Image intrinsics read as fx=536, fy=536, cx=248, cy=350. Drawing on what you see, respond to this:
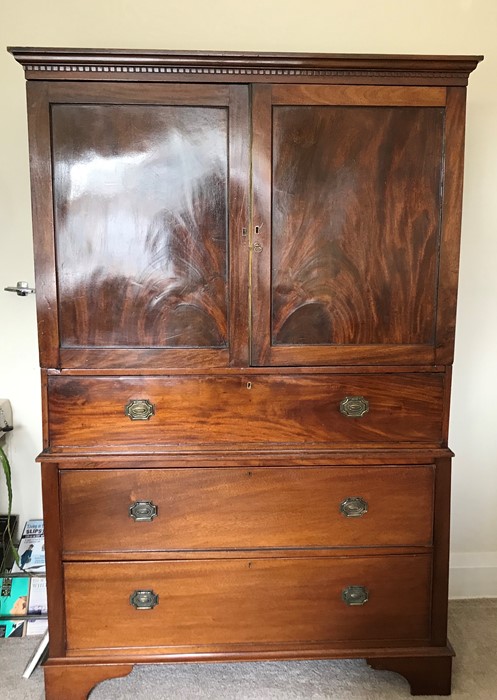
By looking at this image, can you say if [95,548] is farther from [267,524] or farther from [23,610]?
[23,610]

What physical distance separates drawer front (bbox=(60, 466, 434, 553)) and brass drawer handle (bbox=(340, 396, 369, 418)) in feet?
0.57

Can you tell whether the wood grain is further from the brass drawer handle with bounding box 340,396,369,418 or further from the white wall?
the brass drawer handle with bounding box 340,396,369,418

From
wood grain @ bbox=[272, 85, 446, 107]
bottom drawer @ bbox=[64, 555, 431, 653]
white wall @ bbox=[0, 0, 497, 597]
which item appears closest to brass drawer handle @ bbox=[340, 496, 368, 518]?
bottom drawer @ bbox=[64, 555, 431, 653]

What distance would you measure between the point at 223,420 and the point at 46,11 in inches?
64.9

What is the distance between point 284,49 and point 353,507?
1679mm

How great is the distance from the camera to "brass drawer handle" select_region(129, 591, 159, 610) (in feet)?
5.41

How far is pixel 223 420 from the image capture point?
1.61 meters

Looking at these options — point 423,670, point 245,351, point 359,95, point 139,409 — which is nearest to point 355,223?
point 359,95

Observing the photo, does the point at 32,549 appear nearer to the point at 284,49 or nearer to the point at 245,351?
the point at 245,351

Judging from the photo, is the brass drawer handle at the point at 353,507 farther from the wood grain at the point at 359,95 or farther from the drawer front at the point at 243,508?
the wood grain at the point at 359,95

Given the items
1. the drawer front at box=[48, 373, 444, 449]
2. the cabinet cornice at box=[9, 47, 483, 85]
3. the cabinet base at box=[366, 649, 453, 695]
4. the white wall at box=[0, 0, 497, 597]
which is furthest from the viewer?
the white wall at box=[0, 0, 497, 597]

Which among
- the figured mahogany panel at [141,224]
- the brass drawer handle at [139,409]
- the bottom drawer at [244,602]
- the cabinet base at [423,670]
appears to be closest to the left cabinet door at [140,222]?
the figured mahogany panel at [141,224]

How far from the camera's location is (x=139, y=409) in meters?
1.59

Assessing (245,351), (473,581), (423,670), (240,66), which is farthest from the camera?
(473,581)
